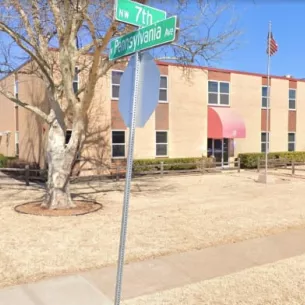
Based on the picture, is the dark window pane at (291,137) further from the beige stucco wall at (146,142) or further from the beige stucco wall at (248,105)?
the beige stucco wall at (146,142)

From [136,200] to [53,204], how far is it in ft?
8.95

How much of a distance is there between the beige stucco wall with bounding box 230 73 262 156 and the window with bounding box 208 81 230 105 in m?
0.39

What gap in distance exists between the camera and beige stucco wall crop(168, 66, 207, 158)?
21.2m

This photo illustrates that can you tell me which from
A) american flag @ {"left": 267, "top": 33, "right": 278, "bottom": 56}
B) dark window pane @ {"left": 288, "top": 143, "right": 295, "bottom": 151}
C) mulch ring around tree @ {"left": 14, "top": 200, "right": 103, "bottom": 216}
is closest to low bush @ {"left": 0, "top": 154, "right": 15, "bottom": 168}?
mulch ring around tree @ {"left": 14, "top": 200, "right": 103, "bottom": 216}

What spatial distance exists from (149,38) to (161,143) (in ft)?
58.1

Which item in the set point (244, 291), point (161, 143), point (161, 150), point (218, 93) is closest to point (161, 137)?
point (161, 143)

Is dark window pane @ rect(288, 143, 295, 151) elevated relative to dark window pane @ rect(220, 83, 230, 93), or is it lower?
lower

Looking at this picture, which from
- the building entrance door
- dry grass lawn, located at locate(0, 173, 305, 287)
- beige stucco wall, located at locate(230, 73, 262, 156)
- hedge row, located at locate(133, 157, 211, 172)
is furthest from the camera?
beige stucco wall, located at locate(230, 73, 262, 156)

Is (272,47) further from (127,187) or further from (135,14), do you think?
(127,187)

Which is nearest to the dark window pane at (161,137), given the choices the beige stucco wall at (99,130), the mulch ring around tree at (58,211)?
the beige stucco wall at (99,130)

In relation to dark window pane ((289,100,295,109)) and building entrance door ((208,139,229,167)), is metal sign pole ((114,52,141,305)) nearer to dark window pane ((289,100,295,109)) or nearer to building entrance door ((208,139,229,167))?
building entrance door ((208,139,229,167))

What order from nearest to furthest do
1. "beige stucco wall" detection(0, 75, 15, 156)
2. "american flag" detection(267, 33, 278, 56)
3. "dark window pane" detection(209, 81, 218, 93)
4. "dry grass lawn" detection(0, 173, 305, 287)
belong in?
"dry grass lawn" detection(0, 173, 305, 287) → "american flag" detection(267, 33, 278, 56) → "dark window pane" detection(209, 81, 218, 93) → "beige stucco wall" detection(0, 75, 15, 156)

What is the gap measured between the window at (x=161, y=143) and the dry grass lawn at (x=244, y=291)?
1559 centimetres

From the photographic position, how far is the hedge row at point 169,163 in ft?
62.2
